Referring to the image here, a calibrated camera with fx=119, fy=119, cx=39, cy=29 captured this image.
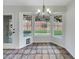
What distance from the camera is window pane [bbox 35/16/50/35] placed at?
9.06 metres

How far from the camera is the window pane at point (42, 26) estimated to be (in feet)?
29.7

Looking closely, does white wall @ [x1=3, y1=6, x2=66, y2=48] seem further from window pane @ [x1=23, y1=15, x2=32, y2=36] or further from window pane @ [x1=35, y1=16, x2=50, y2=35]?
window pane @ [x1=35, y1=16, x2=50, y2=35]

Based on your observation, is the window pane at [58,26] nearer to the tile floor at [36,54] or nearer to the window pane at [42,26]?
the window pane at [42,26]

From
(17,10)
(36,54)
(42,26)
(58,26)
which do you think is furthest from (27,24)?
(36,54)

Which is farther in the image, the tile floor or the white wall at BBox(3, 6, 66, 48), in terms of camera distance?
the white wall at BBox(3, 6, 66, 48)

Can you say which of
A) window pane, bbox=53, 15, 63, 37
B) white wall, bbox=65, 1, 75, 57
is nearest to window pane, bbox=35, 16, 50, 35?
window pane, bbox=53, 15, 63, 37

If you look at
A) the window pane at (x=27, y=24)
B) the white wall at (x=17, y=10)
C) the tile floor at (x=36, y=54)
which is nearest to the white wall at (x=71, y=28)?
the tile floor at (x=36, y=54)

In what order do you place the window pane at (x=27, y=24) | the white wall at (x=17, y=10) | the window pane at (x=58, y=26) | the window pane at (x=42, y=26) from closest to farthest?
the white wall at (x=17, y=10)
the window pane at (x=58, y=26)
the window pane at (x=27, y=24)
the window pane at (x=42, y=26)

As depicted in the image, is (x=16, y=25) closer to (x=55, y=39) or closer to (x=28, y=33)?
(x=28, y=33)

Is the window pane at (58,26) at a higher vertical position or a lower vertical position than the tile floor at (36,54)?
higher

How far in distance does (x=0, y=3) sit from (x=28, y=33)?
7.17 meters

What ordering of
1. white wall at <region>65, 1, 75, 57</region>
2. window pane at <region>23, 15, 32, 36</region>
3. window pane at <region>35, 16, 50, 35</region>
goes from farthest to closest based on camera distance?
window pane at <region>35, 16, 50, 35</region>
window pane at <region>23, 15, 32, 36</region>
white wall at <region>65, 1, 75, 57</region>

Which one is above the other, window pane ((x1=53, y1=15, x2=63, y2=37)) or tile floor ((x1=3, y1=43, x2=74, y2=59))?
window pane ((x1=53, y1=15, x2=63, y2=37))

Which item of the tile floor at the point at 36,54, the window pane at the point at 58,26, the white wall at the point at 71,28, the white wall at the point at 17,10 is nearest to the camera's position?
the white wall at the point at 71,28
